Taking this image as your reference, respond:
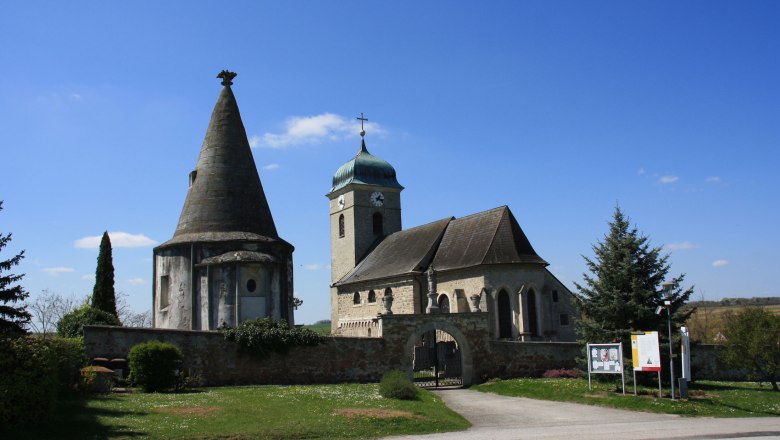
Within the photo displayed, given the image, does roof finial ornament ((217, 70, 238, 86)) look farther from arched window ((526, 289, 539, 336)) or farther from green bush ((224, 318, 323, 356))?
arched window ((526, 289, 539, 336))

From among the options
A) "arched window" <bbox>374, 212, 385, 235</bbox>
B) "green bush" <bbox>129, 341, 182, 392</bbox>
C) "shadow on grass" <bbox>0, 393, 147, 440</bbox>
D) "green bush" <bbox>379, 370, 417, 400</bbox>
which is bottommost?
"green bush" <bbox>379, 370, 417, 400</bbox>

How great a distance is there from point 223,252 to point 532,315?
660 inches

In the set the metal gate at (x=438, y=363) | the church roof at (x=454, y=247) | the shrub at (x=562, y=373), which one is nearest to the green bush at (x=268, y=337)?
the metal gate at (x=438, y=363)

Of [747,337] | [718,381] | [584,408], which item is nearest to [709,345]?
[718,381]

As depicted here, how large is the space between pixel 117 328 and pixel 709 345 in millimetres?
24371

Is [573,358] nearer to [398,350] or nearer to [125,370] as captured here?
[398,350]

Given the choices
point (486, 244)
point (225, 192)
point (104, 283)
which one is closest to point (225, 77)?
point (225, 192)

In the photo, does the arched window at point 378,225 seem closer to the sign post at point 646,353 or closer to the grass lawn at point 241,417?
the sign post at point 646,353

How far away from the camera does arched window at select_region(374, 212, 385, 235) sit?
183ft

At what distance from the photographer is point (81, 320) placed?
93.1ft

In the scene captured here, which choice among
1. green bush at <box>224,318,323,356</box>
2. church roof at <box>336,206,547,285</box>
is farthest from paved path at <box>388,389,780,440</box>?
church roof at <box>336,206,547,285</box>

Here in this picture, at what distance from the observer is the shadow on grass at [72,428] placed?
12664mm

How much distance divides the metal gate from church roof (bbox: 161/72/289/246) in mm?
8495

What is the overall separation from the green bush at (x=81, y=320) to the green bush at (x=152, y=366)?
7120 millimetres
